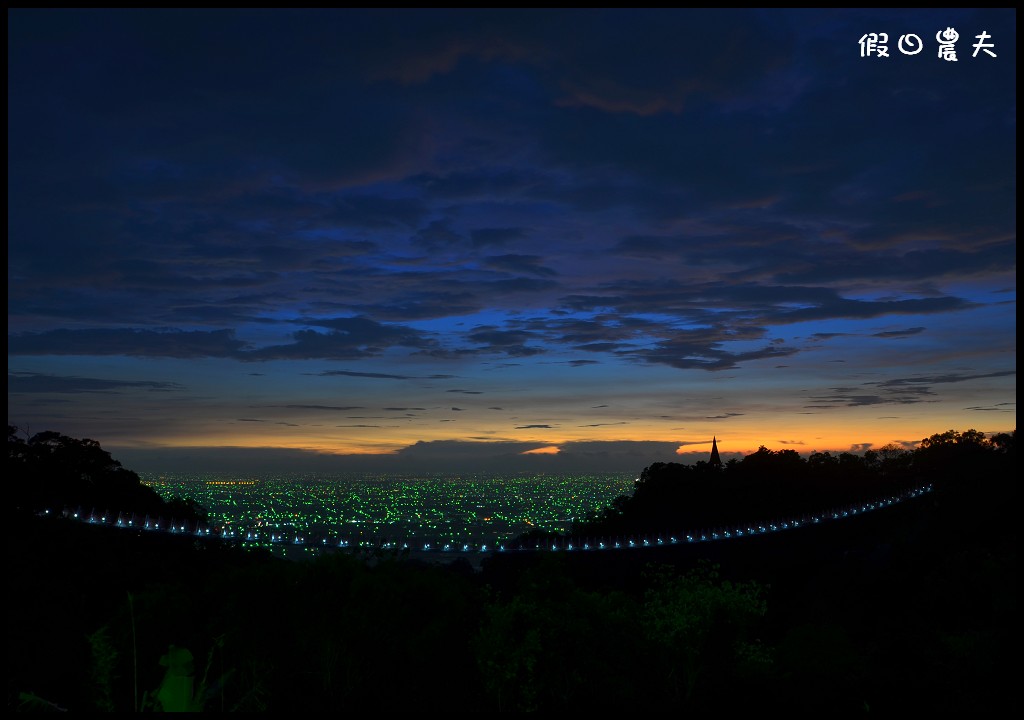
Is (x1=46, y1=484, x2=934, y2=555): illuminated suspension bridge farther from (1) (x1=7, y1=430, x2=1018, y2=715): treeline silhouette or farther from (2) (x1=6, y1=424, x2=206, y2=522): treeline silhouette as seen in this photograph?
(1) (x1=7, y1=430, x2=1018, y2=715): treeline silhouette

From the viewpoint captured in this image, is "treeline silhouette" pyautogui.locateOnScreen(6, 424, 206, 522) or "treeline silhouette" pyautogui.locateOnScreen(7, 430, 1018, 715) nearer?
"treeline silhouette" pyautogui.locateOnScreen(7, 430, 1018, 715)

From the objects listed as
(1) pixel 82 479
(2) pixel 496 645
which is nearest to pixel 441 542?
(1) pixel 82 479

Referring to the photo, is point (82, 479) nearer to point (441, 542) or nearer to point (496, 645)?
point (441, 542)

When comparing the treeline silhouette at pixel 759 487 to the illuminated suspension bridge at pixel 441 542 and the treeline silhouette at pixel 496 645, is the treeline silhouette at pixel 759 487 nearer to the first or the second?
the illuminated suspension bridge at pixel 441 542

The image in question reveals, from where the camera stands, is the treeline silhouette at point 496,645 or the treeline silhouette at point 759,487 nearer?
the treeline silhouette at point 496,645

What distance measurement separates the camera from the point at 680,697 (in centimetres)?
1902

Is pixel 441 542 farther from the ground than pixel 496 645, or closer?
closer

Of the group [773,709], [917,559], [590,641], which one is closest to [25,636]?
[590,641]

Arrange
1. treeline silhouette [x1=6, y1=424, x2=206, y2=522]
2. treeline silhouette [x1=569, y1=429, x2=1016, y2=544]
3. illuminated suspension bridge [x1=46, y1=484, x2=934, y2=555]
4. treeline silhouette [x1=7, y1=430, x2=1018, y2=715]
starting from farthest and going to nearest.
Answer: treeline silhouette [x1=569, y1=429, x2=1016, y2=544] → treeline silhouette [x1=6, y1=424, x2=206, y2=522] → illuminated suspension bridge [x1=46, y1=484, x2=934, y2=555] → treeline silhouette [x1=7, y1=430, x2=1018, y2=715]

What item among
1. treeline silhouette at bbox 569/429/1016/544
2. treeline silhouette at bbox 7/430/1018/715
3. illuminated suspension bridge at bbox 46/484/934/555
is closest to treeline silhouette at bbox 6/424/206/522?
illuminated suspension bridge at bbox 46/484/934/555

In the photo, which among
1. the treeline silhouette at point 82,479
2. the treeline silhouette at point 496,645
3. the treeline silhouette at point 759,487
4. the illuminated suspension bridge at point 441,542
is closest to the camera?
the treeline silhouette at point 496,645

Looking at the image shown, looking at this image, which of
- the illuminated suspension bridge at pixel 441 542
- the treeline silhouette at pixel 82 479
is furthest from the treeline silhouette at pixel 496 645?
the treeline silhouette at pixel 82 479

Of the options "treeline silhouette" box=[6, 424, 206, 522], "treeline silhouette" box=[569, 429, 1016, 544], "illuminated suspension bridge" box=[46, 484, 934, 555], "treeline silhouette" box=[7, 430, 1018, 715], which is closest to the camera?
"treeline silhouette" box=[7, 430, 1018, 715]

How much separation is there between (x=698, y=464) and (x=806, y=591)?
32451 mm
